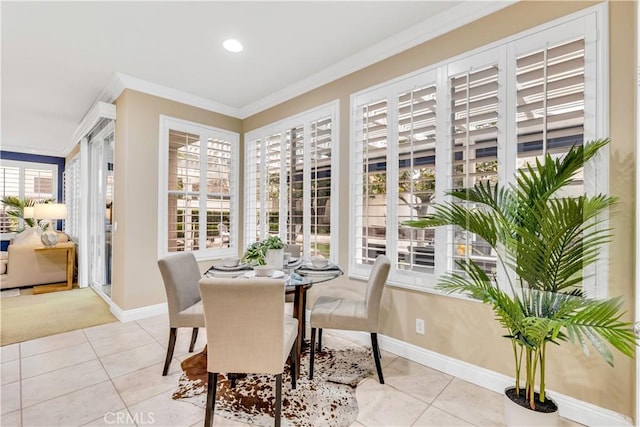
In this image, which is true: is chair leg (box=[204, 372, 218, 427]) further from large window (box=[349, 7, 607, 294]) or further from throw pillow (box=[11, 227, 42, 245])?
throw pillow (box=[11, 227, 42, 245])

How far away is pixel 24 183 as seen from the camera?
6.93m

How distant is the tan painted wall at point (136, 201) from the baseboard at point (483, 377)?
2420 millimetres

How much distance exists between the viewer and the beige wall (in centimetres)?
167

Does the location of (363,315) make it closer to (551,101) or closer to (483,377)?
(483,377)

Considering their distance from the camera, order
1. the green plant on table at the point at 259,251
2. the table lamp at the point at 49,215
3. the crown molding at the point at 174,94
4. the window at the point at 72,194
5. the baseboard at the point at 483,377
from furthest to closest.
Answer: the window at the point at 72,194, the table lamp at the point at 49,215, the crown molding at the point at 174,94, the green plant on table at the point at 259,251, the baseboard at the point at 483,377

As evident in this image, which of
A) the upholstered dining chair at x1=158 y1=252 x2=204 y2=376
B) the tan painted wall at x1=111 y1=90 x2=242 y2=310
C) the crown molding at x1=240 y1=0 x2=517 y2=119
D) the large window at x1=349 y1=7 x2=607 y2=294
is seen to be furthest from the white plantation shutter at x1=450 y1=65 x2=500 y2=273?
the tan painted wall at x1=111 y1=90 x2=242 y2=310

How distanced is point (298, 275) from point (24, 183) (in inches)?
324

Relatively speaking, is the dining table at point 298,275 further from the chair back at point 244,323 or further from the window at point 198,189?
the window at point 198,189

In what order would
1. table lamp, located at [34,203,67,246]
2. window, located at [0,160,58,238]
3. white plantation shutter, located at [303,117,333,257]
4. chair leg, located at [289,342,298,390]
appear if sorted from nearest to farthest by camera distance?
chair leg, located at [289,342,298,390], white plantation shutter, located at [303,117,333,257], table lamp, located at [34,203,67,246], window, located at [0,160,58,238]

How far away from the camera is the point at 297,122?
11.9ft

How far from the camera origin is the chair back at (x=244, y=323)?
5.20ft

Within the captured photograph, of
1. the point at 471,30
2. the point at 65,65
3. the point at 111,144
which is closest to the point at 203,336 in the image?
the point at 111,144

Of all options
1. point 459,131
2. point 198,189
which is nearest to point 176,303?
point 198,189

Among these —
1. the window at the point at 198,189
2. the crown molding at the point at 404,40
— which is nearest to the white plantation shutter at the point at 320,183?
the crown molding at the point at 404,40
